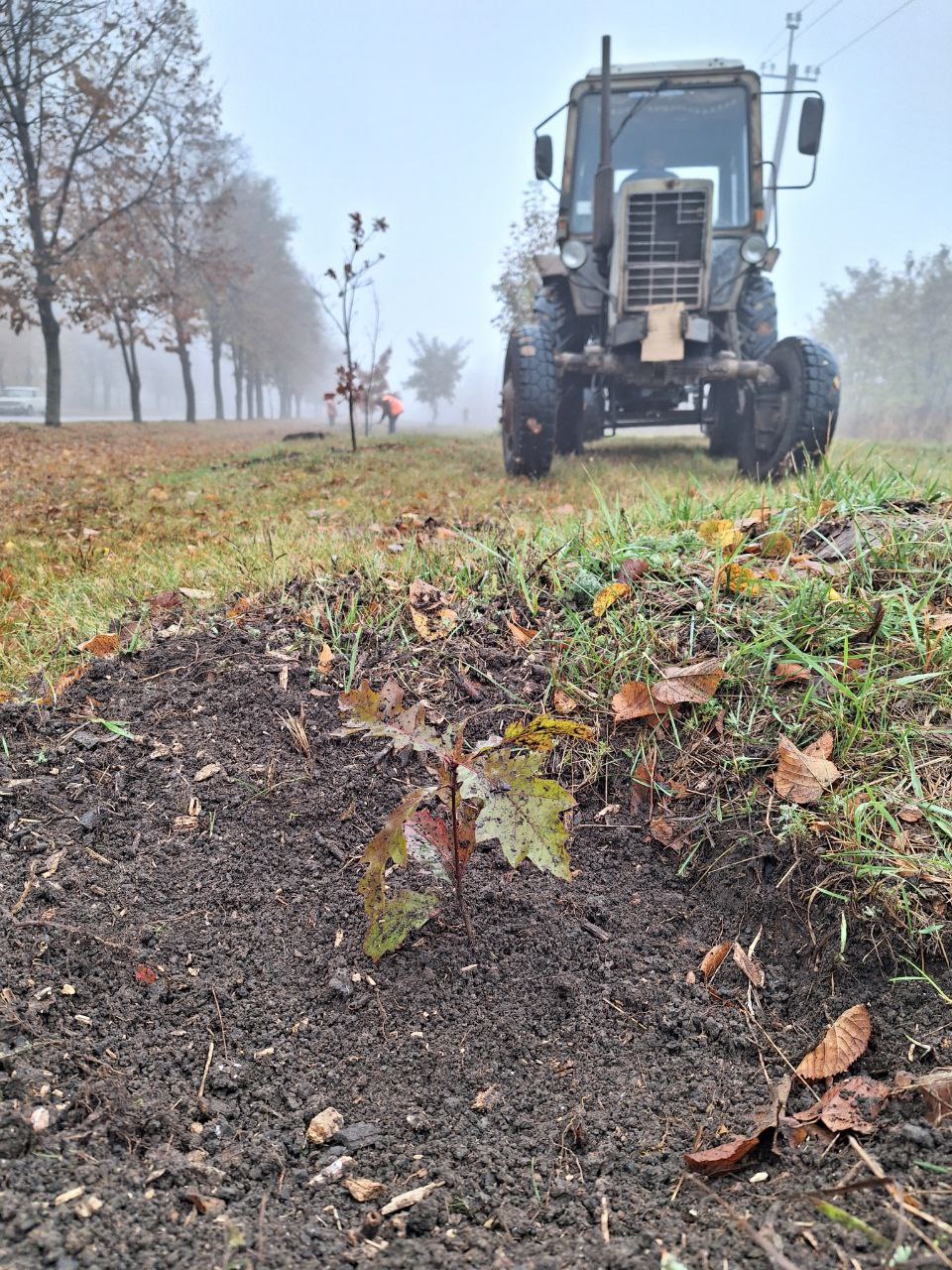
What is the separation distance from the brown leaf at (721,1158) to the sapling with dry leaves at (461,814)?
0.42m

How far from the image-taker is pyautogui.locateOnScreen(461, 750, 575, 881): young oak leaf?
129 cm

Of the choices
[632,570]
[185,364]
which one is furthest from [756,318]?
[185,364]

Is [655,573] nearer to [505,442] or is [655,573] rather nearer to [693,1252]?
[693,1252]

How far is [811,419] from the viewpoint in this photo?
5.53 meters

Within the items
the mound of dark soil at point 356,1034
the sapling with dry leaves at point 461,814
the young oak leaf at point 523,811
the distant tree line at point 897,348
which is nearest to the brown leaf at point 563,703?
the mound of dark soil at point 356,1034

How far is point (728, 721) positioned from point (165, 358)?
109 m

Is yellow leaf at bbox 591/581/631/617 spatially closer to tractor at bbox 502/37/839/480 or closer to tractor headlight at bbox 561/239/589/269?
tractor at bbox 502/37/839/480

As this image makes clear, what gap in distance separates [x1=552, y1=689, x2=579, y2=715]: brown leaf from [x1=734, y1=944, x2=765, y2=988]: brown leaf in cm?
66

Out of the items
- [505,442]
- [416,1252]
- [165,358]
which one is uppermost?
[165,358]

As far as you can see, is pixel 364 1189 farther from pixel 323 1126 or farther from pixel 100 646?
pixel 100 646

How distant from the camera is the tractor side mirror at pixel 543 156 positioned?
5.89m

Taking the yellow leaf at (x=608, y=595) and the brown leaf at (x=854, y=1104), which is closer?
the brown leaf at (x=854, y=1104)

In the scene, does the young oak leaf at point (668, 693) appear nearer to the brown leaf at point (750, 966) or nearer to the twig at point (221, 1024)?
the brown leaf at point (750, 966)

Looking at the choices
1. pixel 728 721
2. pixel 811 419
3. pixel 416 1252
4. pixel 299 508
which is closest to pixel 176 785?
pixel 416 1252
